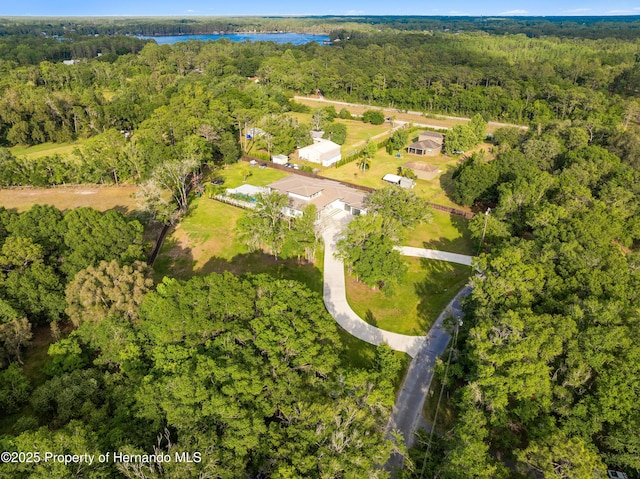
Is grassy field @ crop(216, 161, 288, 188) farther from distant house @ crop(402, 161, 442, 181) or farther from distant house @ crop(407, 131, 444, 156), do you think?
distant house @ crop(407, 131, 444, 156)

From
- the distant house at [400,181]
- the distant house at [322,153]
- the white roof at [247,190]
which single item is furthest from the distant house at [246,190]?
the distant house at [400,181]

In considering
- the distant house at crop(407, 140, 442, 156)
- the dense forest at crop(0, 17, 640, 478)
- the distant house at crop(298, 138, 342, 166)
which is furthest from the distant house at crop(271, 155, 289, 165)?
the distant house at crop(407, 140, 442, 156)

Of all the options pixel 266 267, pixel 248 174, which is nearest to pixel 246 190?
pixel 248 174

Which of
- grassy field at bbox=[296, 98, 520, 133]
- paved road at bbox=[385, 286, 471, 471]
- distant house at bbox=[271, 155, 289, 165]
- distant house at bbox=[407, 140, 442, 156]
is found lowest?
paved road at bbox=[385, 286, 471, 471]

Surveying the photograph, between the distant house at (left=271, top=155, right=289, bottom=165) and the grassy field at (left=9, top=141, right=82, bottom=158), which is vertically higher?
the distant house at (left=271, top=155, right=289, bottom=165)

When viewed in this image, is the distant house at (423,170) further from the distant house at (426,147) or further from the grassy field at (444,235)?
the grassy field at (444,235)

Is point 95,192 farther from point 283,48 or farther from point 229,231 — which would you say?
point 283,48

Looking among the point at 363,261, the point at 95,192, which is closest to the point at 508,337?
the point at 363,261

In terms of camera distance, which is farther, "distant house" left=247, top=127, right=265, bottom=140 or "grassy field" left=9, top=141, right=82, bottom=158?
"distant house" left=247, top=127, right=265, bottom=140
